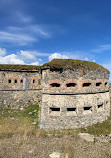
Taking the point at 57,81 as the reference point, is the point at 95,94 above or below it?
below

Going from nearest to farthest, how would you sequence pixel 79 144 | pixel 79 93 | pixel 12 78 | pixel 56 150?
pixel 56 150
pixel 79 144
pixel 79 93
pixel 12 78

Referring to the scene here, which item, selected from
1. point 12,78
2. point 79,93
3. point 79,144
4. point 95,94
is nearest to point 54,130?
point 79,144

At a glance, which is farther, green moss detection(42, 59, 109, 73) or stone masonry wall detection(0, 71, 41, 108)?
stone masonry wall detection(0, 71, 41, 108)

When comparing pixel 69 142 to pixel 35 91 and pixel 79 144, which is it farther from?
pixel 35 91

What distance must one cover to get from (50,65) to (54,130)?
568 cm

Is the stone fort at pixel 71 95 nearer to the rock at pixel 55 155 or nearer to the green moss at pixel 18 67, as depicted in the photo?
the rock at pixel 55 155

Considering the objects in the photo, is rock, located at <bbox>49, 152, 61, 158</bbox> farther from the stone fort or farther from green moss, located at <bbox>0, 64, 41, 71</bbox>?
green moss, located at <bbox>0, 64, 41, 71</bbox>

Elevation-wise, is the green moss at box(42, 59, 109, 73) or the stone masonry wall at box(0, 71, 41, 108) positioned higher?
the green moss at box(42, 59, 109, 73)

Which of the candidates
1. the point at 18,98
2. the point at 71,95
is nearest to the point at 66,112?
the point at 71,95

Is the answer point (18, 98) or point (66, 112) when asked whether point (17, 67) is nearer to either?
point (18, 98)

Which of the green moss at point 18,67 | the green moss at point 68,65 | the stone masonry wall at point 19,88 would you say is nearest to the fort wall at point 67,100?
the green moss at point 68,65

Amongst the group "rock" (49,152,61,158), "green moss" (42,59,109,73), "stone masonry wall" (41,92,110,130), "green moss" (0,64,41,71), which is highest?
"green moss" (0,64,41,71)

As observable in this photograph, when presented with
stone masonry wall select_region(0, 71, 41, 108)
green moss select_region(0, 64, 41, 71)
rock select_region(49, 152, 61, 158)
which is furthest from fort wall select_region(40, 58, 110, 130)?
stone masonry wall select_region(0, 71, 41, 108)

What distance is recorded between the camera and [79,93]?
34.1 feet
